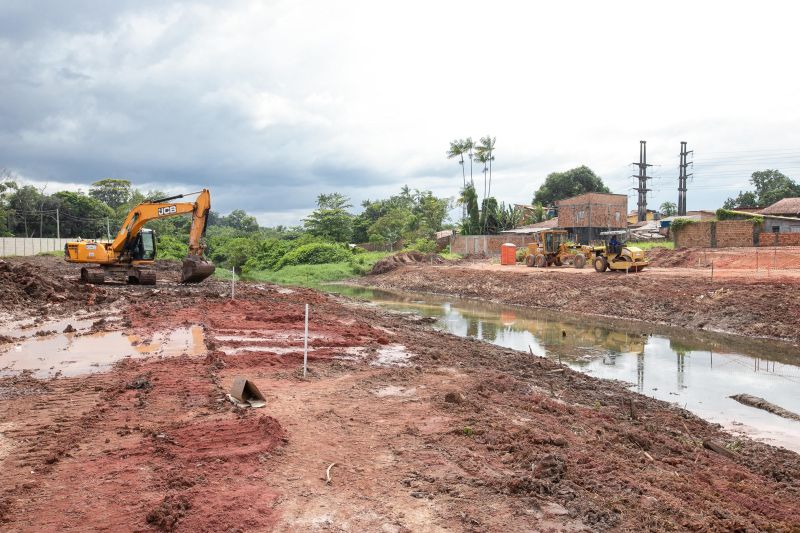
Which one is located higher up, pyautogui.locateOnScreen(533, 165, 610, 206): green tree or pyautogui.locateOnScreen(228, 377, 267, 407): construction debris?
pyautogui.locateOnScreen(533, 165, 610, 206): green tree

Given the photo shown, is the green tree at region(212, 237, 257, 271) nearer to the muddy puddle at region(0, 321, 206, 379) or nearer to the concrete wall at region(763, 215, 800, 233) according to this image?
the muddy puddle at region(0, 321, 206, 379)

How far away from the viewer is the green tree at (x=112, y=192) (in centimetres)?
7600

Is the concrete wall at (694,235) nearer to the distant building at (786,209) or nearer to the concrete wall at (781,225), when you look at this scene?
the concrete wall at (781,225)

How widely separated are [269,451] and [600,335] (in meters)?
14.7

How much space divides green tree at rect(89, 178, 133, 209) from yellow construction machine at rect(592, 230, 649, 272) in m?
68.1

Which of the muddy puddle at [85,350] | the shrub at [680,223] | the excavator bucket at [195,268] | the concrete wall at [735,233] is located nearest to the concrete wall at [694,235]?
the shrub at [680,223]

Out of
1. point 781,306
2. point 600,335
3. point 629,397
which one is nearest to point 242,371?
point 629,397

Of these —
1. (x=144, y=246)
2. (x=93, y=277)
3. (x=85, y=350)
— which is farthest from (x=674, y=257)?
(x=85, y=350)

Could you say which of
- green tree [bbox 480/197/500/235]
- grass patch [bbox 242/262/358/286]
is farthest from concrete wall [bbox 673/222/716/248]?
grass patch [bbox 242/262/358/286]

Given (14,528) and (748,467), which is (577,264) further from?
(14,528)

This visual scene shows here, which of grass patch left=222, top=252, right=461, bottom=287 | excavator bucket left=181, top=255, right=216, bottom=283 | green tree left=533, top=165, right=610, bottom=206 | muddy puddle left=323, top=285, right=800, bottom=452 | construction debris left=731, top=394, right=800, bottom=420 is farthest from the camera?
green tree left=533, top=165, right=610, bottom=206

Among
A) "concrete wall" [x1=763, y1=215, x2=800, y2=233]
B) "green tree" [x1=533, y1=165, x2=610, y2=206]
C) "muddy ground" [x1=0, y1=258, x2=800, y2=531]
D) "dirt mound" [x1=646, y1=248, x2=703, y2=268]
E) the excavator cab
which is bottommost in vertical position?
"muddy ground" [x1=0, y1=258, x2=800, y2=531]

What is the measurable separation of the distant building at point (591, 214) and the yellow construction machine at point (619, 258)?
2277cm

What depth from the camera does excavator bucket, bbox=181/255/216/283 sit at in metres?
23.4
